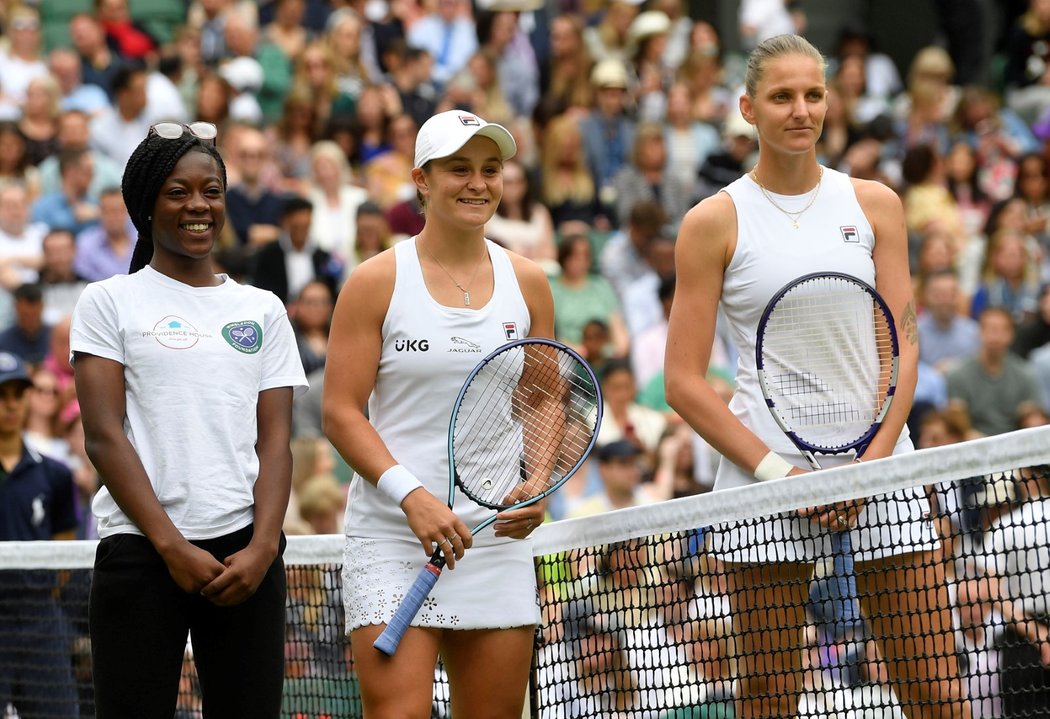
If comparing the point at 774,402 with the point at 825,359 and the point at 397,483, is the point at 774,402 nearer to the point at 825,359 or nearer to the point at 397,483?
the point at 825,359

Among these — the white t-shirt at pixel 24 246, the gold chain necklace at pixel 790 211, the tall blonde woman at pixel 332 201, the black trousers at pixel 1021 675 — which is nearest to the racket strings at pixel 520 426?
the gold chain necklace at pixel 790 211

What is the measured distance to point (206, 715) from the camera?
4.64m

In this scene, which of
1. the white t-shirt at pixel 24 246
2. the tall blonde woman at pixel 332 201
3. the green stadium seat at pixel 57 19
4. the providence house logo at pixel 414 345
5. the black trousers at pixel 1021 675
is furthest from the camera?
the green stadium seat at pixel 57 19

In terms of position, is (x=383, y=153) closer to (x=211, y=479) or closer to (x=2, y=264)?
(x=2, y=264)

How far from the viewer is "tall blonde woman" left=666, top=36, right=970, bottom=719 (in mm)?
4664

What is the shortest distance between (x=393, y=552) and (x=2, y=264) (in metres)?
7.33

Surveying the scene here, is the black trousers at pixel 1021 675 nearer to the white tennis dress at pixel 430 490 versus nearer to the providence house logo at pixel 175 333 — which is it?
the white tennis dress at pixel 430 490

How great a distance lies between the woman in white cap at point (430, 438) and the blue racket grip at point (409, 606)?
9cm

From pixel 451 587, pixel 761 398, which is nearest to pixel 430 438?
pixel 451 587

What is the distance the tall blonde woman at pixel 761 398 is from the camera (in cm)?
466

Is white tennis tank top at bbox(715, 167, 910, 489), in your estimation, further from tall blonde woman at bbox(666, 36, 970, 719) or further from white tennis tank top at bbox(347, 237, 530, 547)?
white tennis tank top at bbox(347, 237, 530, 547)

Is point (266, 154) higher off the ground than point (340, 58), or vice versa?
point (340, 58)

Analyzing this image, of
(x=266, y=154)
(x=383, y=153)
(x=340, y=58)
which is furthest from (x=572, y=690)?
(x=340, y=58)

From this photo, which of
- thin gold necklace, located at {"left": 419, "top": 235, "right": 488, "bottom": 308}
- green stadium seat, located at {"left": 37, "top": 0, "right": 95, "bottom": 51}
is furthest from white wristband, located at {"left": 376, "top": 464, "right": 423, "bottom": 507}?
green stadium seat, located at {"left": 37, "top": 0, "right": 95, "bottom": 51}
